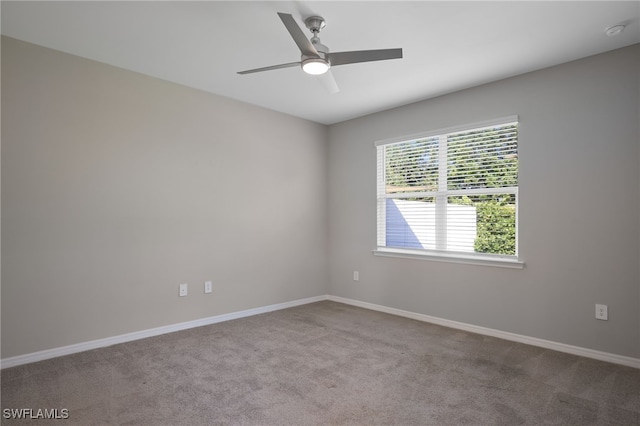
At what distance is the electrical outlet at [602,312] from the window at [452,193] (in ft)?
2.39

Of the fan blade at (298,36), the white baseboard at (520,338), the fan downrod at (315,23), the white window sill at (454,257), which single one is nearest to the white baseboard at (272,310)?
the white baseboard at (520,338)

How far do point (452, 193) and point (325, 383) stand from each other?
2375mm

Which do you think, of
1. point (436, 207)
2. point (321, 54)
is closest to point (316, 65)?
point (321, 54)

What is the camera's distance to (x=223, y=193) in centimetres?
396

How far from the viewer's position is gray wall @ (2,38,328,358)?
2746mm

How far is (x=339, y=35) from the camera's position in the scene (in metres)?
2.59

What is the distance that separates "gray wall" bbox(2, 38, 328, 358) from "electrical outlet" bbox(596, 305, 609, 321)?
3.14 meters

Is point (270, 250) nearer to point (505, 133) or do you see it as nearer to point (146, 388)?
point (146, 388)

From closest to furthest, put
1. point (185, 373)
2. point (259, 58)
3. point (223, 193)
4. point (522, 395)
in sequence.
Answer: point (522, 395)
point (185, 373)
point (259, 58)
point (223, 193)

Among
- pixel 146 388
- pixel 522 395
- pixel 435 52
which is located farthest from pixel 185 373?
pixel 435 52

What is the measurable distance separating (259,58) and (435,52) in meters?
1.44

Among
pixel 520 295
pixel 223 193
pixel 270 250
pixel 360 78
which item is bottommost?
pixel 520 295

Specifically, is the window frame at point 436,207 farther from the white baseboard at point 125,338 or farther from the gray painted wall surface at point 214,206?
the white baseboard at point 125,338

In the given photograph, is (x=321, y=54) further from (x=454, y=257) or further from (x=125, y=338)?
(x=125, y=338)
